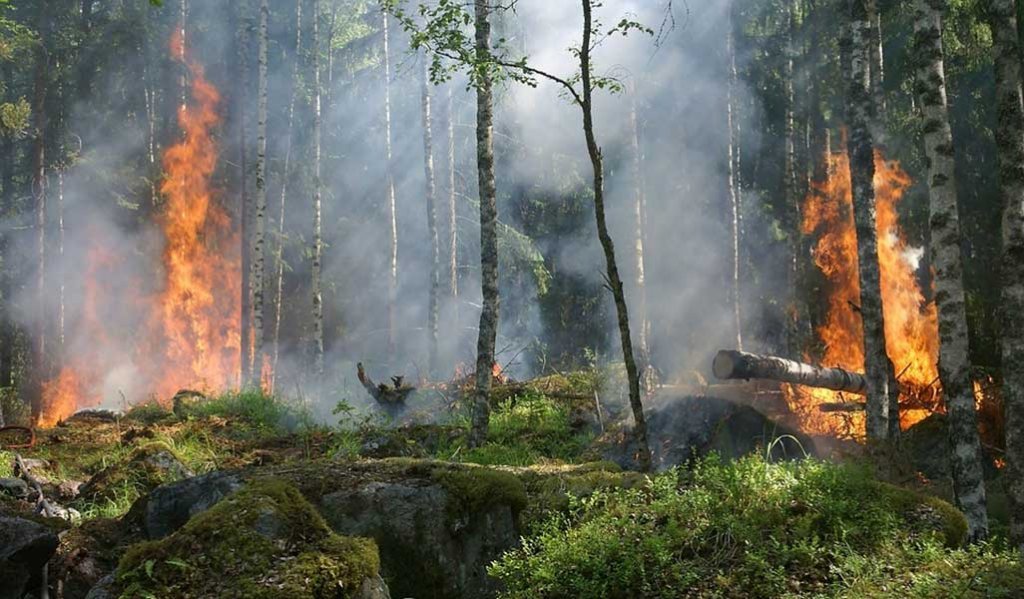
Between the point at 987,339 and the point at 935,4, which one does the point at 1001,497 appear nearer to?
the point at 987,339

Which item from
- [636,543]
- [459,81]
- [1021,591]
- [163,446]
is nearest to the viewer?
[1021,591]

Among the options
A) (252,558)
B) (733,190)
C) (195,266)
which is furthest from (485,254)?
(195,266)

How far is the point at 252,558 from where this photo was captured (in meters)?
3.86

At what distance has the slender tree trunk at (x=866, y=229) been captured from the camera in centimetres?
1175

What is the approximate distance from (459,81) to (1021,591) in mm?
31514

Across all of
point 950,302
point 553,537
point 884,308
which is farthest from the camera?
point 884,308

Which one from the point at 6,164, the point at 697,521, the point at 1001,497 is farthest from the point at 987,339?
the point at 6,164

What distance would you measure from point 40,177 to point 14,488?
18.8m

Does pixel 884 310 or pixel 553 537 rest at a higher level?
pixel 884 310

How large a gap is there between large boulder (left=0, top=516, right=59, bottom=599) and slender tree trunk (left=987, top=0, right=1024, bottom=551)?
841cm

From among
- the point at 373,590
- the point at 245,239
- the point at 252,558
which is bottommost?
the point at 373,590

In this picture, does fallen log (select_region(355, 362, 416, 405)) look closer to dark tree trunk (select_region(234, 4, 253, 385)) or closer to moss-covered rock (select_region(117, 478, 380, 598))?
dark tree trunk (select_region(234, 4, 253, 385))

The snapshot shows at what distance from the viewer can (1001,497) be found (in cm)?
1170

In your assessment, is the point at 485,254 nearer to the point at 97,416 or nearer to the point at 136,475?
the point at 136,475
